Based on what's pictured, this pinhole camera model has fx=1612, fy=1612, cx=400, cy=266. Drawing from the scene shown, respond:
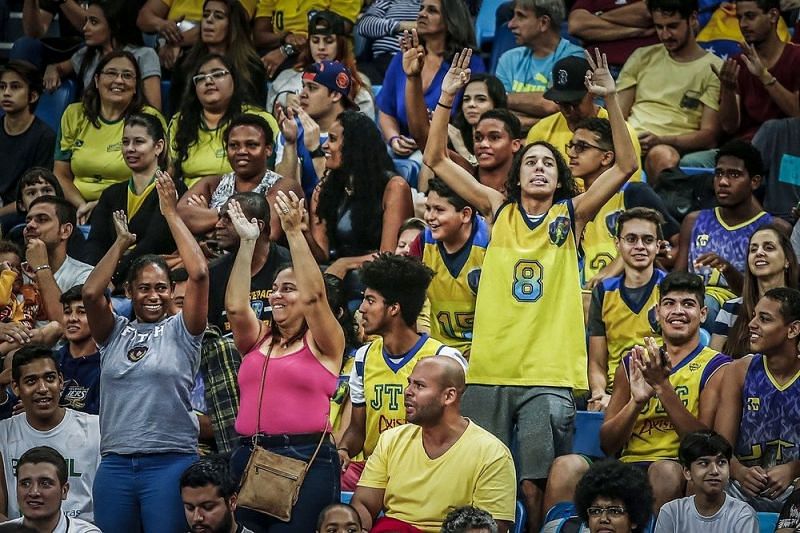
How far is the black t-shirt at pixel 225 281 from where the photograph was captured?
8.18m

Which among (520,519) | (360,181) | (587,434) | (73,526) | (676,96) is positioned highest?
(676,96)

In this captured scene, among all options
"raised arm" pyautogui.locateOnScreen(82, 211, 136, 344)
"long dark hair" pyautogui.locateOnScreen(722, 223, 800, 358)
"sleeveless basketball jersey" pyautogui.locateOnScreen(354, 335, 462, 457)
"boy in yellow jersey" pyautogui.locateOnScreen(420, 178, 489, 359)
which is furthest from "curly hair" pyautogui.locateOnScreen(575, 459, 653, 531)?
"raised arm" pyautogui.locateOnScreen(82, 211, 136, 344)

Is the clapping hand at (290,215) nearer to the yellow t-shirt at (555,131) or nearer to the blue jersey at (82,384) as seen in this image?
the blue jersey at (82,384)

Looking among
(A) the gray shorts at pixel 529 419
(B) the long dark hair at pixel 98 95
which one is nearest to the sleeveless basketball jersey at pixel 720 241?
(A) the gray shorts at pixel 529 419

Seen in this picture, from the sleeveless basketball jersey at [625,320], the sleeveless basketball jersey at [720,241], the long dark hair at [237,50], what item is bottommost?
the sleeveless basketball jersey at [625,320]

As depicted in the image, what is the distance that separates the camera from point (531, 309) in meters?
7.20

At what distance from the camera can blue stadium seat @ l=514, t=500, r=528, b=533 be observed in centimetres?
692

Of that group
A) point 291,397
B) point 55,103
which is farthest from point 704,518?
point 55,103

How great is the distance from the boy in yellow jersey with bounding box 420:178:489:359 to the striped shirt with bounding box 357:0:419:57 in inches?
123

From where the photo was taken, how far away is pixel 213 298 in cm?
827

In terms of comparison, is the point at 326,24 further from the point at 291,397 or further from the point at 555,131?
the point at 291,397

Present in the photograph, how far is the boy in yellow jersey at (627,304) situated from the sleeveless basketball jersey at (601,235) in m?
0.59

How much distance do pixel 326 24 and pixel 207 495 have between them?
417cm

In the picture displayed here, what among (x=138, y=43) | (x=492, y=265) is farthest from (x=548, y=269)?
(x=138, y=43)
